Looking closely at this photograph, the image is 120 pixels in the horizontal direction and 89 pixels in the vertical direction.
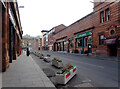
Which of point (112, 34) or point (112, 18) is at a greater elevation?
point (112, 18)

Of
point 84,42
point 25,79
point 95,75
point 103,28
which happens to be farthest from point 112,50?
point 25,79

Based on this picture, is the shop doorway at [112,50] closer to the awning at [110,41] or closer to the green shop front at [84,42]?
the awning at [110,41]

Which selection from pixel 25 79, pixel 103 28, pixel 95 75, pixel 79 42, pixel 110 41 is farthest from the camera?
pixel 79 42

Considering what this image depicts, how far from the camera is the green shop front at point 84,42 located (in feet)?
88.4

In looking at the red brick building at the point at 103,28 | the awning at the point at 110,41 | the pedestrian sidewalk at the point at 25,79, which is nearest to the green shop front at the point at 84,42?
the red brick building at the point at 103,28

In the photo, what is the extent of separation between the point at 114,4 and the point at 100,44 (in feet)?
28.1

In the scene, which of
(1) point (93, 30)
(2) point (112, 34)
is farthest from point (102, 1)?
(2) point (112, 34)

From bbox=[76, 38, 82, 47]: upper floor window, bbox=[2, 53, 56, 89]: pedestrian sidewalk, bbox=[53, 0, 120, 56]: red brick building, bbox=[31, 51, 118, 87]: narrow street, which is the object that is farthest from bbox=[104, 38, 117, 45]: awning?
bbox=[2, 53, 56, 89]: pedestrian sidewalk

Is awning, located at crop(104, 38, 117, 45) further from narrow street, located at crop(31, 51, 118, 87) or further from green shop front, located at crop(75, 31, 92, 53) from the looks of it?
narrow street, located at crop(31, 51, 118, 87)

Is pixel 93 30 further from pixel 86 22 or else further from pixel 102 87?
pixel 102 87

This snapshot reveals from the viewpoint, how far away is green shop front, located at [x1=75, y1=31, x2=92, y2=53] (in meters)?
26.9

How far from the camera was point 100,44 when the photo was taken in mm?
22594

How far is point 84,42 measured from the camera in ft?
98.7

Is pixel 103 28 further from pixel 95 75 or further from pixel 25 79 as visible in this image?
pixel 25 79
